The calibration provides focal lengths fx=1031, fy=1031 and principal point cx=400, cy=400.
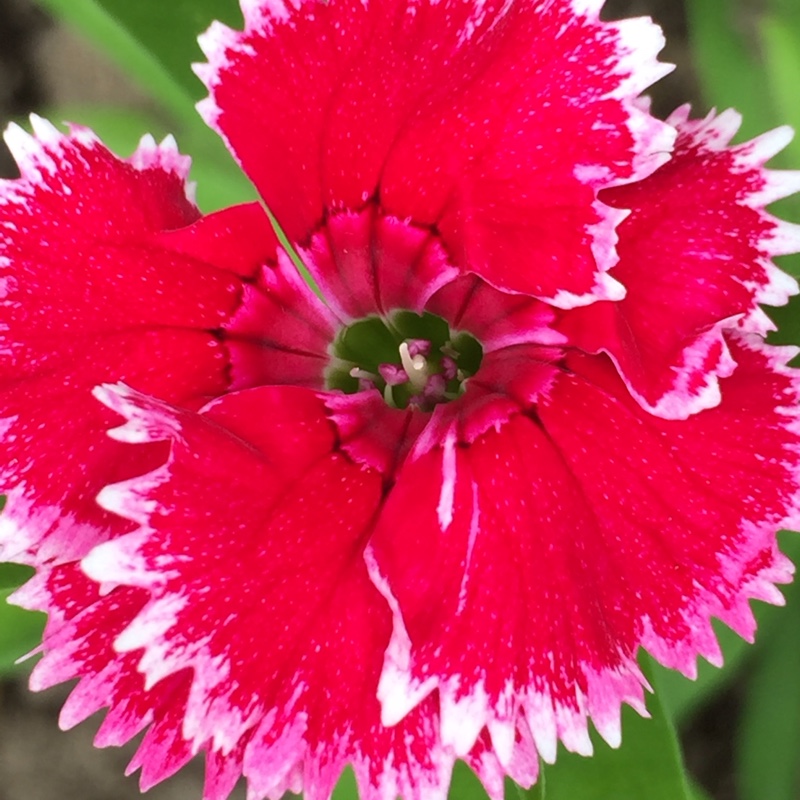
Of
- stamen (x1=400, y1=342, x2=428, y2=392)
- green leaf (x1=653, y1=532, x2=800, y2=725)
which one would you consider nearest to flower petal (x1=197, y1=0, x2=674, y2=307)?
stamen (x1=400, y1=342, x2=428, y2=392)

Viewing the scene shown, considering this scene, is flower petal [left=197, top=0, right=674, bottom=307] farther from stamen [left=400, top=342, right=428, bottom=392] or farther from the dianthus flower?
stamen [left=400, top=342, right=428, bottom=392]

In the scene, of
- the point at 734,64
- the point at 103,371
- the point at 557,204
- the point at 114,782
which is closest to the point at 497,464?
the point at 557,204

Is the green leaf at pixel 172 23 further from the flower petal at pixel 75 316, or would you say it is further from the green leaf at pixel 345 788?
the green leaf at pixel 345 788

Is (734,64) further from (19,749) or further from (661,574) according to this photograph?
(19,749)

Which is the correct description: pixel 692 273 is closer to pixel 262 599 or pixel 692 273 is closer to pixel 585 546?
pixel 585 546

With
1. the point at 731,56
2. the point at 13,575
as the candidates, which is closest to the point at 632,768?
the point at 13,575

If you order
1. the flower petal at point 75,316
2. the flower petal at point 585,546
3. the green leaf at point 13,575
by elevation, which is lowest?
the flower petal at point 585,546

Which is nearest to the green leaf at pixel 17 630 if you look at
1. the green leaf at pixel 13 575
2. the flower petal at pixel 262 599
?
the green leaf at pixel 13 575
